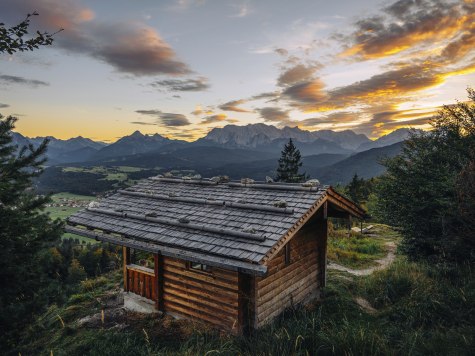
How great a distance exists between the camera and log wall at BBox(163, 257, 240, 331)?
8625 millimetres

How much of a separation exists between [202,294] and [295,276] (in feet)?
11.8

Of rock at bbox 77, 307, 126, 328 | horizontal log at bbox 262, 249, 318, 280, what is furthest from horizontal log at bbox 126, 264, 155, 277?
horizontal log at bbox 262, 249, 318, 280

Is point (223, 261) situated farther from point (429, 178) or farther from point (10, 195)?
point (429, 178)

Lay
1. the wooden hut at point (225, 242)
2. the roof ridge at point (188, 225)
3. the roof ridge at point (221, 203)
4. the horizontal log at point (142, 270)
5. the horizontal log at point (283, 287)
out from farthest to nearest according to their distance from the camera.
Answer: the horizontal log at point (142, 270) → the roof ridge at point (221, 203) → the horizontal log at point (283, 287) → the wooden hut at point (225, 242) → the roof ridge at point (188, 225)

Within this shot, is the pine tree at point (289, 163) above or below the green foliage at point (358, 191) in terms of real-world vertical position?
above

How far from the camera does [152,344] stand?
815 centimetres

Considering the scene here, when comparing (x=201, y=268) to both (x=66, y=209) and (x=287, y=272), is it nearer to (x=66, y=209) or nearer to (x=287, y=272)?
(x=287, y=272)

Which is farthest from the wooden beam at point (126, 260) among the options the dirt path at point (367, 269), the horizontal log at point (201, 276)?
the dirt path at point (367, 269)

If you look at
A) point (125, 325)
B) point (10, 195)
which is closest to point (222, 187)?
point (125, 325)

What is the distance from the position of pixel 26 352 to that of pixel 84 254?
62646 mm

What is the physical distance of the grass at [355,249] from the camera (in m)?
18.3

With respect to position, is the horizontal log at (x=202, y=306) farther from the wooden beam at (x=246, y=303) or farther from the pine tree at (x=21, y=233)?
the pine tree at (x=21, y=233)

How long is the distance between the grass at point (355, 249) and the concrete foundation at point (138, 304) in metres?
12.0

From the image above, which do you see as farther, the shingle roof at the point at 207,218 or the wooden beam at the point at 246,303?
the wooden beam at the point at 246,303
